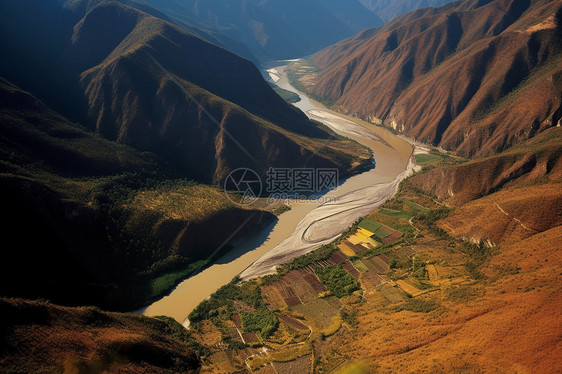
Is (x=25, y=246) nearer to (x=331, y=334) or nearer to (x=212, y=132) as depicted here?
(x=331, y=334)

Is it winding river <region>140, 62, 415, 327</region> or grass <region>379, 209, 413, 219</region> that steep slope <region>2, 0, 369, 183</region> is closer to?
winding river <region>140, 62, 415, 327</region>

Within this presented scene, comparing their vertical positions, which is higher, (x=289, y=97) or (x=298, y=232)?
(x=289, y=97)

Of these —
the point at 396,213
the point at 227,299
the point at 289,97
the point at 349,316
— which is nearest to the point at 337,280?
the point at 349,316

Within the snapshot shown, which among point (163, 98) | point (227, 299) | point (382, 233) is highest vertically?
point (163, 98)

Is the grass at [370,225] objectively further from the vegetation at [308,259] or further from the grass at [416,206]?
the grass at [416,206]

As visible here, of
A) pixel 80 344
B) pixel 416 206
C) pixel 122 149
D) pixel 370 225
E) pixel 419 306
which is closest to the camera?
pixel 80 344

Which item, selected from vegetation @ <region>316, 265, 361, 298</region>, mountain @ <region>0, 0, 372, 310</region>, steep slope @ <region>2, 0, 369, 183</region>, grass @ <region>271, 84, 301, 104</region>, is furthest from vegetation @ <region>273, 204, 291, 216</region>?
grass @ <region>271, 84, 301, 104</region>

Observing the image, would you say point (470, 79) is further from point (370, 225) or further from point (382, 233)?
point (382, 233)
